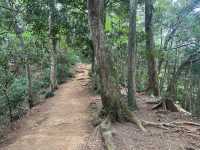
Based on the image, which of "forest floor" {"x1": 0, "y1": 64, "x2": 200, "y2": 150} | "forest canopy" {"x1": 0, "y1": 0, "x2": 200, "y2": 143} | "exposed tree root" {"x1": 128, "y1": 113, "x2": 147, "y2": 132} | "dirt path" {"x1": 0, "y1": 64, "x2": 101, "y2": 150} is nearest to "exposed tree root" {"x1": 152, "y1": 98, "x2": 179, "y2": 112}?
"forest canopy" {"x1": 0, "y1": 0, "x2": 200, "y2": 143}

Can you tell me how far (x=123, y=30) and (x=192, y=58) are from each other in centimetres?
649

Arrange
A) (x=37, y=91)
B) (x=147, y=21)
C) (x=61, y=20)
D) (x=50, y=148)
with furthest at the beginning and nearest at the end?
(x=37, y=91) → (x=61, y=20) → (x=147, y=21) → (x=50, y=148)

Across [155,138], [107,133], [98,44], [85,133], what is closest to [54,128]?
[85,133]

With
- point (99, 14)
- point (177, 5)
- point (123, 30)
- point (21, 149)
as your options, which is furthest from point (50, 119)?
point (177, 5)

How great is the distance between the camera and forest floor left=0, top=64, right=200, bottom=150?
8.11 m

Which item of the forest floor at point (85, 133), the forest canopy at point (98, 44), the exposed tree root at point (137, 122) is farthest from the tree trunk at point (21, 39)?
the exposed tree root at point (137, 122)

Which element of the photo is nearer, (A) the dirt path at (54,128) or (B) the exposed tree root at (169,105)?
(A) the dirt path at (54,128)

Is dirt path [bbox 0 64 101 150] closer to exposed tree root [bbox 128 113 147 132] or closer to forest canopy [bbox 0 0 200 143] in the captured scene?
forest canopy [bbox 0 0 200 143]

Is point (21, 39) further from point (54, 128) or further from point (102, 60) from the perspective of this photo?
point (102, 60)

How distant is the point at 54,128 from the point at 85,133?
1.48m

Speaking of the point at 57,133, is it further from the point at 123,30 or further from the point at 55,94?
the point at 123,30

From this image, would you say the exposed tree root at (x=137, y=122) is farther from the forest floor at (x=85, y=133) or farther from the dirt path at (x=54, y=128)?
the dirt path at (x=54, y=128)

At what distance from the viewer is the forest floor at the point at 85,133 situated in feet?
26.6

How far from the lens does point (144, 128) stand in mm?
9484
